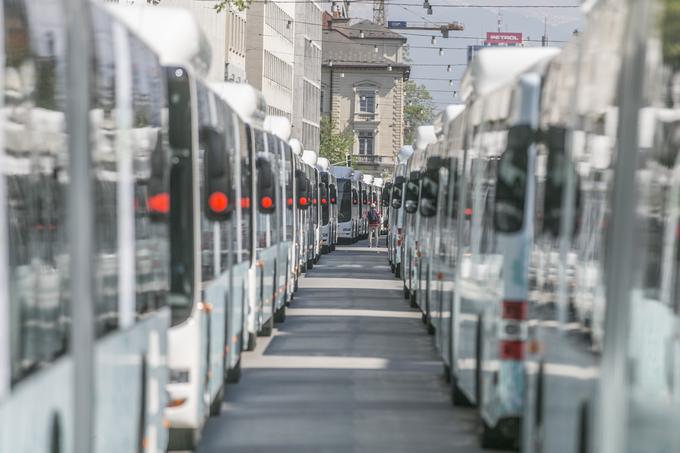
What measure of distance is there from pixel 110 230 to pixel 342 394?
10.1 meters

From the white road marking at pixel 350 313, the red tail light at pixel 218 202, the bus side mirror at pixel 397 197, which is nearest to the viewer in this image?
the red tail light at pixel 218 202

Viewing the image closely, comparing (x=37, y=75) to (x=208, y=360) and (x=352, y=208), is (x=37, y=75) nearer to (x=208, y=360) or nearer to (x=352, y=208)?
(x=208, y=360)

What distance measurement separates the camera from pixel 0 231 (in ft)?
18.9

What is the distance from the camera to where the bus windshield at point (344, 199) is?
7756cm

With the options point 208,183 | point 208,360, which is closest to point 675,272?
point 208,183

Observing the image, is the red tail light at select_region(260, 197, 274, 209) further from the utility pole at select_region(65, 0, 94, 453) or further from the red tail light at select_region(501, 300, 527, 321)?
the utility pole at select_region(65, 0, 94, 453)

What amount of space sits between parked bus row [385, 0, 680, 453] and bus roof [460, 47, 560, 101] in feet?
2.32

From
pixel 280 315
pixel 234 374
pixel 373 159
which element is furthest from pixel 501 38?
pixel 234 374

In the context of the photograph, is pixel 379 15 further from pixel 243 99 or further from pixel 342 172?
pixel 243 99

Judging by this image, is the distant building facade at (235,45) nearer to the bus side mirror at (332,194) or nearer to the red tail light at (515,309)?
the bus side mirror at (332,194)

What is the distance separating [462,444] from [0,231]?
928cm

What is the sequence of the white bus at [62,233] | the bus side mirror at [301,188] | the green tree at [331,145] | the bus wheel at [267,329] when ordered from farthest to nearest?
the green tree at [331,145]
the bus side mirror at [301,188]
the bus wheel at [267,329]
the white bus at [62,233]

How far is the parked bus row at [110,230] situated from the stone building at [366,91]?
152228 mm

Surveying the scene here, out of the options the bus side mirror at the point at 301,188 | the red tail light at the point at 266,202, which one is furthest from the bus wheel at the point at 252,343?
the bus side mirror at the point at 301,188
